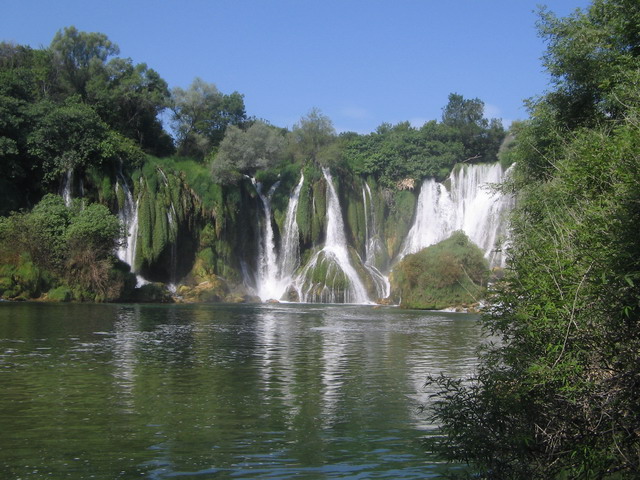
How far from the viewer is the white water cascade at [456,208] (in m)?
63.7

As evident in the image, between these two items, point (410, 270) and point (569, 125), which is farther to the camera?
point (410, 270)

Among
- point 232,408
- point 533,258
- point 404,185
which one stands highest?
point 404,185

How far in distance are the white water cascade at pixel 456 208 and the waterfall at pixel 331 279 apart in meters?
7.91

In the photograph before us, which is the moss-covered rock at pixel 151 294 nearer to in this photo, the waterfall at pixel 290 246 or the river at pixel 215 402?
the waterfall at pixel 290 246

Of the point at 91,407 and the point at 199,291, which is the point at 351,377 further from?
the point at 199,291

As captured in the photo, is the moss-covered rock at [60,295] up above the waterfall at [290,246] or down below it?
below

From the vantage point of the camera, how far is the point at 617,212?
7312 millimetres

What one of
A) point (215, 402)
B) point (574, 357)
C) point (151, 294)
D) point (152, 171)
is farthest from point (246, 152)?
point (574, 357)

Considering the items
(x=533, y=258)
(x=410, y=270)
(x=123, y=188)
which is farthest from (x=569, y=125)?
(x=123, y=188)

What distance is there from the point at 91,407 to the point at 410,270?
41737 mm

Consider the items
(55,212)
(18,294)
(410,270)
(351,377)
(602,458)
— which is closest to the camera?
(602,458)

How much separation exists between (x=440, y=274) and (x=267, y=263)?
59.6ft

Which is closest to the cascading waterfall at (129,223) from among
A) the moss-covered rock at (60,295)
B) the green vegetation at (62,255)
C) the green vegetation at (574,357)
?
the green vegetation at (62,255)

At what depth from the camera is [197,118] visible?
72.4 metres
